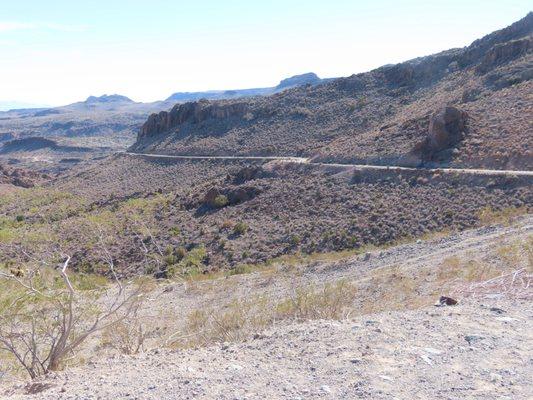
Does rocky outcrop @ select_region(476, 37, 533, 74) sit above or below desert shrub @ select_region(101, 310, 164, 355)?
above

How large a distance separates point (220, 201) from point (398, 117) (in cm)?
1753

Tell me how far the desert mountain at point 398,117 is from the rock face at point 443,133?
0.18 ft

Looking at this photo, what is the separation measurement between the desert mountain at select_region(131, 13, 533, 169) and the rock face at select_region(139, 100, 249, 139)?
0.14 m

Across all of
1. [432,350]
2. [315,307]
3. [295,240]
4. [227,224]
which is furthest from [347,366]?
[227,224]

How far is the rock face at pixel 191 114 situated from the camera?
65.2 meters

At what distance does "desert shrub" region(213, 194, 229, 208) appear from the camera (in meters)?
34.4

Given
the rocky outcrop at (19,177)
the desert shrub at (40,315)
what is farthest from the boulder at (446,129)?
the rocky outcrop at (19,177)

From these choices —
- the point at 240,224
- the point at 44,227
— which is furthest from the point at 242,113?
the point at 240,224

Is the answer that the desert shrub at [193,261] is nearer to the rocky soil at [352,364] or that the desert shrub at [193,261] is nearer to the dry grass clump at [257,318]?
the dry grass clump at [257,318]

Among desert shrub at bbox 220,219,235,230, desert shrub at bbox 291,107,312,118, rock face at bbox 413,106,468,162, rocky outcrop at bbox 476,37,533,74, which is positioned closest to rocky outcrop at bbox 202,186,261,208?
desert shrub at bbox 220,219,235,230

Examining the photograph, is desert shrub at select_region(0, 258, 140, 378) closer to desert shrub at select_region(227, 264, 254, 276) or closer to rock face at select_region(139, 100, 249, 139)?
desert shrub at select_region(227, 264, 254, 276)

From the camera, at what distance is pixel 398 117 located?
4438cm

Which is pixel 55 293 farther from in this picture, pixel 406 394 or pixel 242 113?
pixel 242 113

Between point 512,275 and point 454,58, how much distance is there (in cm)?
4907
